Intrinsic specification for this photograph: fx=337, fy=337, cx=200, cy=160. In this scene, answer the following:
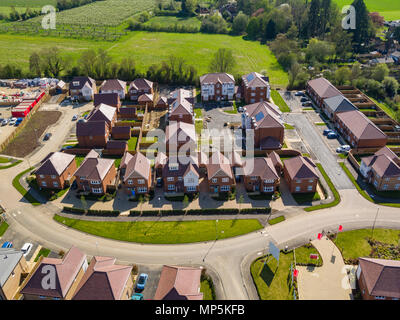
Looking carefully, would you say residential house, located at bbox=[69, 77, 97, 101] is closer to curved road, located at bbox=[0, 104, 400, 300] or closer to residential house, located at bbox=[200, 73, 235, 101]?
residential house, located at bbox=[200, 73, 235, 101]

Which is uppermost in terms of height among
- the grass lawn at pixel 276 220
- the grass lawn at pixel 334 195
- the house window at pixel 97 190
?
the house window at pixel 97 190

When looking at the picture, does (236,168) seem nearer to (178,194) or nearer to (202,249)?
(178,194)

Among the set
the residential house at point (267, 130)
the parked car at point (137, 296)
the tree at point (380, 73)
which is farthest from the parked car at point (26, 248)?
the tree at point (380, 73)

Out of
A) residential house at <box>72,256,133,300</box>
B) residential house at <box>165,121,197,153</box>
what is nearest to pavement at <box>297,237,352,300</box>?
residential house at <box>72,256,133,300</box>

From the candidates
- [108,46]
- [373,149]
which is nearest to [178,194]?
[373,149]

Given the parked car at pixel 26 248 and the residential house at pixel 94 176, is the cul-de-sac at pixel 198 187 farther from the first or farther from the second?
the parked car at pixel 26 248
